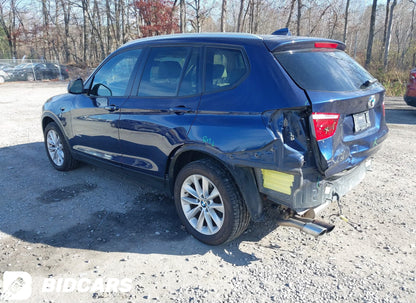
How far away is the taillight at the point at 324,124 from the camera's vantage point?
2.66 m

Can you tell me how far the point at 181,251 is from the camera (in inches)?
127

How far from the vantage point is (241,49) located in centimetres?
303

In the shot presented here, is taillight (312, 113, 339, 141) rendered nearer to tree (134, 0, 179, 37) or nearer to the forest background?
the forest background

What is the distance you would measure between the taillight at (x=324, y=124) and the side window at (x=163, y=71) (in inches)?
57.6

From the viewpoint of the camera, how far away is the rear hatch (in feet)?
8.86

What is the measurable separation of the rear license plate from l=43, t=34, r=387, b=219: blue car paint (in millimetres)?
90

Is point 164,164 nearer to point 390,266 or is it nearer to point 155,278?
point 155,278

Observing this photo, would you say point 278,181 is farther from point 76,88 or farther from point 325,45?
point 76,88

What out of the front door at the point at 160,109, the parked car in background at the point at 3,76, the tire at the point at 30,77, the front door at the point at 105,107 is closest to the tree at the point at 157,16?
the tire at the point at 30,77

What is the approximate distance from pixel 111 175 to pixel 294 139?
337cm

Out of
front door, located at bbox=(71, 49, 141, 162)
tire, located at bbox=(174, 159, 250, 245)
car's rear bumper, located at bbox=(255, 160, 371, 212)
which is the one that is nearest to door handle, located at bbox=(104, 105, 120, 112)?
front door, located at bbox=(71, 49, 141, 162)

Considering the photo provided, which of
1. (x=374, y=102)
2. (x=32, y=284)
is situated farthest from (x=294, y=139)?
(x=32, y=284)

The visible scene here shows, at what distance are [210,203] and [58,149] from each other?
3.29 m

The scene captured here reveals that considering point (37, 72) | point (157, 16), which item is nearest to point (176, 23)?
point (157, 16)
